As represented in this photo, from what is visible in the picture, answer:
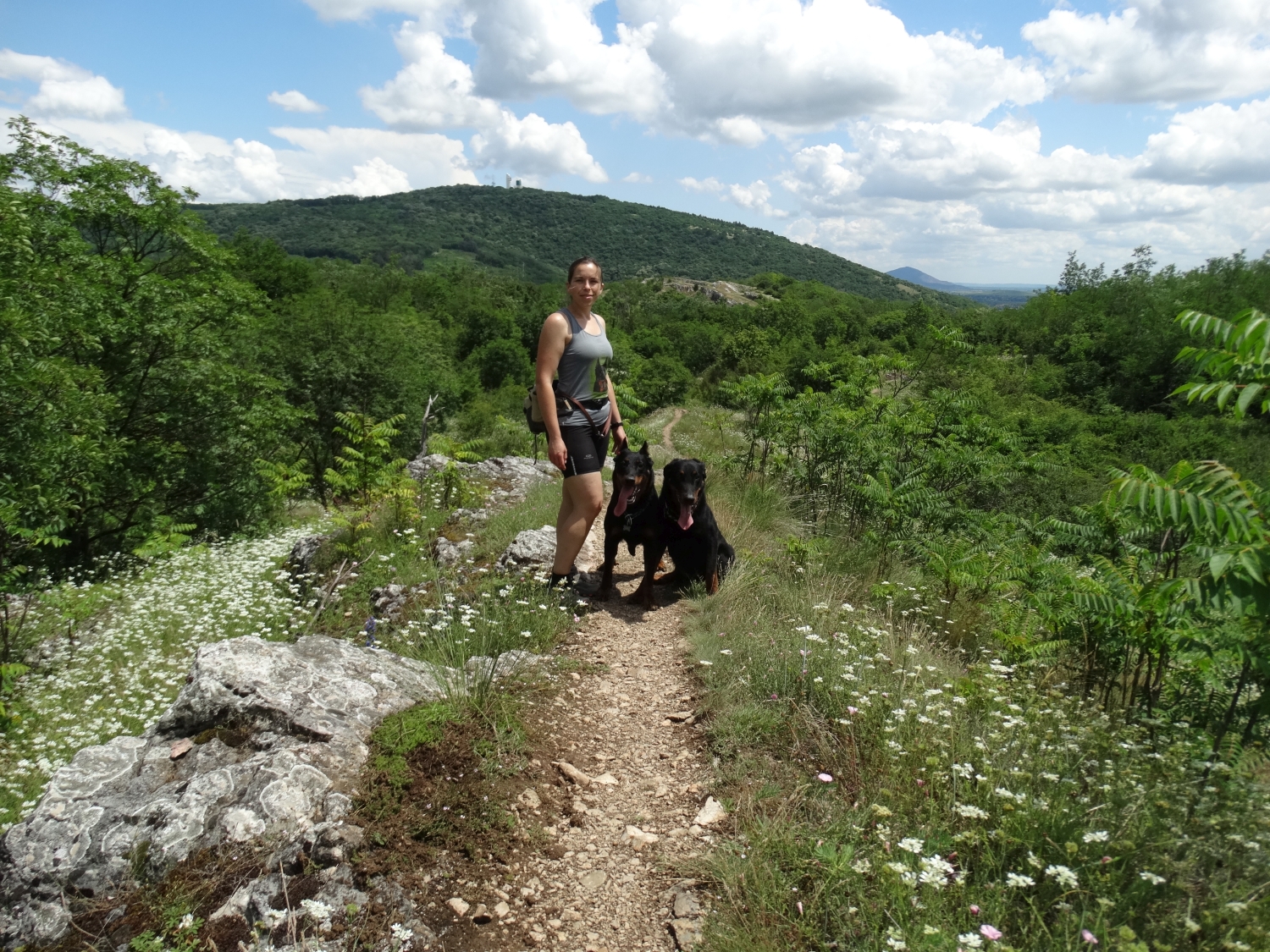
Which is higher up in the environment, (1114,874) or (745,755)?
(1114,874)

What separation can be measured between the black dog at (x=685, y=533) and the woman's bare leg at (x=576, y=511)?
60cm

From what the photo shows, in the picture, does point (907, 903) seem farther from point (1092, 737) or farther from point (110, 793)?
point (110, 793)

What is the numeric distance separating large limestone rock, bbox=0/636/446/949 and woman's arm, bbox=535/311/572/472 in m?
1.48

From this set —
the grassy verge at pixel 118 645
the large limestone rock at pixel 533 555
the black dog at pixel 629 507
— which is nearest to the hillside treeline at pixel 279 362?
the grassy verge at pixel 118 645

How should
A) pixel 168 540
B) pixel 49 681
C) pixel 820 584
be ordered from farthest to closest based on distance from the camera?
pixel 168 540 < pixel 49 681 < pixel 820 584

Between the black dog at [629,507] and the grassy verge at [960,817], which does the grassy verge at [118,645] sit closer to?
the black dog at [629,507]

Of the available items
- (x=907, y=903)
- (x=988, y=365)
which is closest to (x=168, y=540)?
(x=907, y=903)

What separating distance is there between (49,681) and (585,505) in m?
5.41

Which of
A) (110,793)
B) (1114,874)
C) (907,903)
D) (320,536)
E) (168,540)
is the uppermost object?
(1114,874)

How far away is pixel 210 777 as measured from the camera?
264 centimetres

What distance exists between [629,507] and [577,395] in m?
1.07

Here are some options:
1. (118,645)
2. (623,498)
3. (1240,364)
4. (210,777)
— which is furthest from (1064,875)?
(118,645)

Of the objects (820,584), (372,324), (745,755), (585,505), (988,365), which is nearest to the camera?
(745,755)

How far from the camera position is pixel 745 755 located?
3182mm
